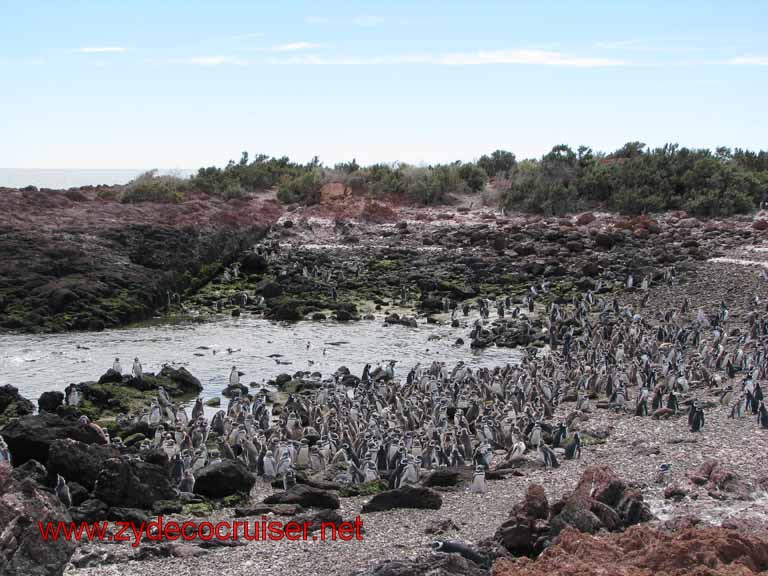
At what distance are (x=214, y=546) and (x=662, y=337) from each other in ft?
61.7

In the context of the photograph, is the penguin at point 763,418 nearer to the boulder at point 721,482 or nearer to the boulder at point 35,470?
the boulder at point 721,482

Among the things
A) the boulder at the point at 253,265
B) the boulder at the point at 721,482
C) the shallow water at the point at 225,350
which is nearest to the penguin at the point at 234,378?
the shallow water at the point at 225,350

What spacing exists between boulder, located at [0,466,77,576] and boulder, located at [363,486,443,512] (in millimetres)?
4747

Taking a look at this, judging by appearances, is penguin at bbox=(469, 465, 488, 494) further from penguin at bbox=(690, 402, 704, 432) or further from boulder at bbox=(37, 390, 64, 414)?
boulder at bbox=(37, 390, 64, 414)

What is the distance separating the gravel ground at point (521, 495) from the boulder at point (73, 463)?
2.65 meters

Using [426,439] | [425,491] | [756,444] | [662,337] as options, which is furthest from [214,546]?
[662,337]

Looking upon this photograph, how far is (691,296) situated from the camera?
1330 inches

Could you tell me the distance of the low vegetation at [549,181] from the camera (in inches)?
2178

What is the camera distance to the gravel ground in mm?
11258

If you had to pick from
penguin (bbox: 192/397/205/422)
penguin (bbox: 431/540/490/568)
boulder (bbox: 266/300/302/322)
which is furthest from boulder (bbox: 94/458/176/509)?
boulder (bbox: 266/300/302/322)

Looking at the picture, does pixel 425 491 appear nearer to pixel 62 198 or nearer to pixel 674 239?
pixel 674 239

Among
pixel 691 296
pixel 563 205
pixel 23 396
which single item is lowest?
pixel 23 396

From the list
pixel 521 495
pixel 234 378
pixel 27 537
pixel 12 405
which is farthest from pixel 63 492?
pixel 234 378

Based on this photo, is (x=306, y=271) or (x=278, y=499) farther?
(x=306, y=271)
